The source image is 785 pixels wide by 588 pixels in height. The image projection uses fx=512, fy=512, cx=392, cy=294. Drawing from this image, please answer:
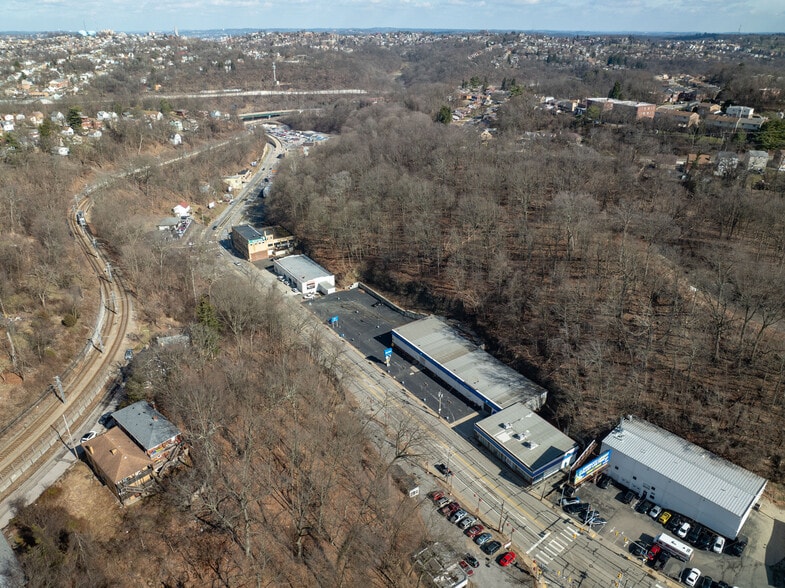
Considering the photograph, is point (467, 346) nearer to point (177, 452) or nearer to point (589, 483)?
point (589, 483)

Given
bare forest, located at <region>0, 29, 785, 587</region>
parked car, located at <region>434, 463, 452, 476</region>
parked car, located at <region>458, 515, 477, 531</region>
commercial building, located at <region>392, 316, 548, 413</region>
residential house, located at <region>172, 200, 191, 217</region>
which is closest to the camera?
bare forest, located at <region>0, 29, 785, 587</region>

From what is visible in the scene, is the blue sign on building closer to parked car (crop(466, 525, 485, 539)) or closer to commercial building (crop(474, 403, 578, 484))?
commercial building (crop(474, 403, 578, 484))

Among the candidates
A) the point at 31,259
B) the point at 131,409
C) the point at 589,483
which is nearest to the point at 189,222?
the point at 31,259

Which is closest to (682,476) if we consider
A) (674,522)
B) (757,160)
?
(674,522)

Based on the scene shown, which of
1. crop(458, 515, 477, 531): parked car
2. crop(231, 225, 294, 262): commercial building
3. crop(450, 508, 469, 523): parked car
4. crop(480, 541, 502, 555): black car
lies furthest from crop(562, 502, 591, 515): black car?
crop(231, 225, 294, 262): commercial building

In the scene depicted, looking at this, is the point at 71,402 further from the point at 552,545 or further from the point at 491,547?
the point at 552,545
